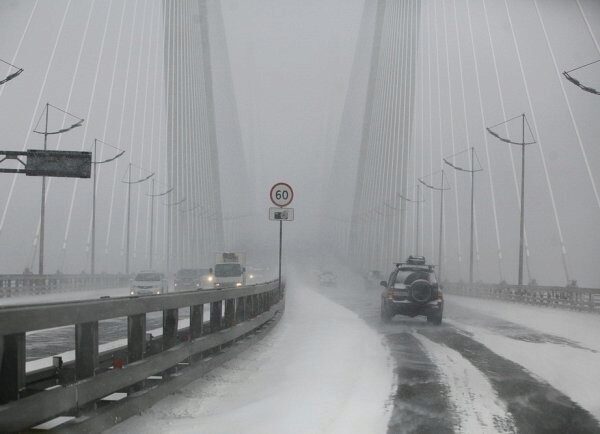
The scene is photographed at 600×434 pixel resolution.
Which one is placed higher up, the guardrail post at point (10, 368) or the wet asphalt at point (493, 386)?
the guardrail post at point (10, 368)

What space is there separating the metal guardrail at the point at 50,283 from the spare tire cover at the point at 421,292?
23.6m

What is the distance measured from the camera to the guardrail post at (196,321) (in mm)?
9711

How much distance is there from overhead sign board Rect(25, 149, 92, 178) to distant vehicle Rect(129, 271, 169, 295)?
85.6 ft

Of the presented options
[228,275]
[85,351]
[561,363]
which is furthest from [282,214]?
[228,275]

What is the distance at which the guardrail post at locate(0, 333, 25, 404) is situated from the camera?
195 inches

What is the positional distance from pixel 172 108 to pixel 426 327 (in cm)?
6449

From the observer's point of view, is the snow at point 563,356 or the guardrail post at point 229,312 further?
the guardrail post at point 229,312

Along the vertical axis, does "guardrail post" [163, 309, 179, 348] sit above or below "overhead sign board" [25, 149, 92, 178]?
below

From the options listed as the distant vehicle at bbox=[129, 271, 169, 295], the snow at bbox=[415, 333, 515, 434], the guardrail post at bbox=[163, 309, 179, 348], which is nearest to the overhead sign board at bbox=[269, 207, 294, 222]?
the snow at bbox=[415, 333, 515, 434]

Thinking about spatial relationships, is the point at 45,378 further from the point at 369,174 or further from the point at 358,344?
the point at 369,174

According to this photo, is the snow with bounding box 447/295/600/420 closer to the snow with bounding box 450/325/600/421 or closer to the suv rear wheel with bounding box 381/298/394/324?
the snow with bounding box 450/325/600/421

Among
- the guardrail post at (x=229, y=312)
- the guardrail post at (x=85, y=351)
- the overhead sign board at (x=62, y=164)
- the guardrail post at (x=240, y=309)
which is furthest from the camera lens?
the overhead sign board at (x=62, y=164)

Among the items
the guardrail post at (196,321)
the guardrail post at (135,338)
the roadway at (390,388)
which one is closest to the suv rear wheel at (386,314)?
the roadway at (390,388)

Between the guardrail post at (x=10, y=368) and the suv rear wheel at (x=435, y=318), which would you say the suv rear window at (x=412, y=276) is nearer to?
the suv rear wheel at (x=435, y=318)
